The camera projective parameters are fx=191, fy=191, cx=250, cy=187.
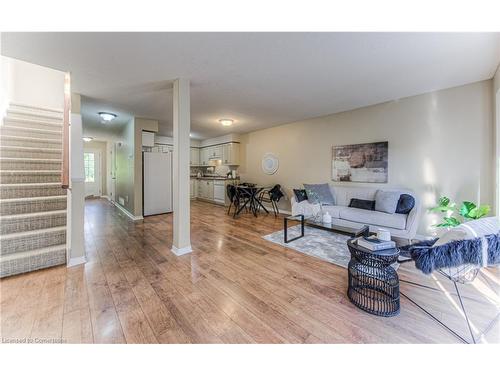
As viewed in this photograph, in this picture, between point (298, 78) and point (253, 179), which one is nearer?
point (298, 78)

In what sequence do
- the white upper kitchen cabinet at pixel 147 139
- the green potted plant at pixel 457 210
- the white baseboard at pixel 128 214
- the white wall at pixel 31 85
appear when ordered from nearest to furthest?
the green potted plant at pixel 457 210 → the white wall at pixel 31 85 → the white baseboard at pixel 128 214 → the white upper kitchen cabinet at pixel 147 139

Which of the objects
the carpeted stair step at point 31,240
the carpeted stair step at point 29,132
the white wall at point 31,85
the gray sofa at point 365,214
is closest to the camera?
the carpeted stair step at point 31,240

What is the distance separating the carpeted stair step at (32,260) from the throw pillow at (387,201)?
14.9 feet

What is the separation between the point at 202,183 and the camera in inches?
293

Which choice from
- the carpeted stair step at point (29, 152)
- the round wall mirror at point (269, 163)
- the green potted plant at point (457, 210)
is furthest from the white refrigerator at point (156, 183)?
the green potted plant at point (457, 210)

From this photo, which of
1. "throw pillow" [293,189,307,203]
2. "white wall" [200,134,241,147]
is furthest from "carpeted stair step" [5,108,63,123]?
"throw pillow" [293,189,307,203]

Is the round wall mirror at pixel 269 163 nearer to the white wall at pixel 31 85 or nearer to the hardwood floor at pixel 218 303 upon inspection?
the hardwood floor at pixel 218 303

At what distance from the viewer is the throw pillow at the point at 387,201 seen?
122 inches

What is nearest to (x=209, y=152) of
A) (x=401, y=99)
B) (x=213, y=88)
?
(x=213, y=88)

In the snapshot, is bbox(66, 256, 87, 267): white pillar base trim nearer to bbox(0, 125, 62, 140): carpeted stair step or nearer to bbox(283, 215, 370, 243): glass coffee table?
bbox(0, 125, 62, 140): carpeted stair step

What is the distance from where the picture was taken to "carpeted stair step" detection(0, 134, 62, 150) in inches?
113

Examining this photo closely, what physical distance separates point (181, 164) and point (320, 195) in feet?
9.09
